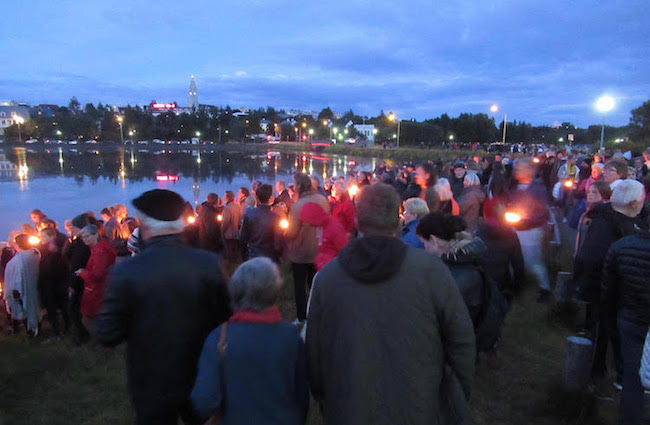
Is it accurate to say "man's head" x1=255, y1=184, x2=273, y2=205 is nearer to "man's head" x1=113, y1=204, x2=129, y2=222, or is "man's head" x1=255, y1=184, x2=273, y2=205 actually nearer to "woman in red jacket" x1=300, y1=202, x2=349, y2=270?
"woman in red jacket" x1=300, y1=202, x2=349, y2=270

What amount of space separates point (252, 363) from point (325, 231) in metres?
2.72

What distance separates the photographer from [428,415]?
1985mm

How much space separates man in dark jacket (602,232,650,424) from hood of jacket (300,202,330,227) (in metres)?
2.60

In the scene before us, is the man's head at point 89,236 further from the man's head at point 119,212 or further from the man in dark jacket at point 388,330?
the man in dark jacket at point 388,330

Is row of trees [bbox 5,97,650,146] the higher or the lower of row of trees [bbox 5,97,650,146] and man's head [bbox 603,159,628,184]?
the higher

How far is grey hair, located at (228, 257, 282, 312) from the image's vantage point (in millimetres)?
2014

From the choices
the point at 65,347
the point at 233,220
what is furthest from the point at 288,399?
the point at 233,220

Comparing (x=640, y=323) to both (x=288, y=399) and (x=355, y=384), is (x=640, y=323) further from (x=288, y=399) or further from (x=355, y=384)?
(x=288, y=399)

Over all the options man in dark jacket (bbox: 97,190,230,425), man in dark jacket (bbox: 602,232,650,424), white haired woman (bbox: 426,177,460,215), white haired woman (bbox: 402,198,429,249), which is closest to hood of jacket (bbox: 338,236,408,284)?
man in dark jacket (bbox: 97,190,230,425)

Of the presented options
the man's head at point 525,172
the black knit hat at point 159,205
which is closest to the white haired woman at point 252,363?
the black knit hat at point 159,205

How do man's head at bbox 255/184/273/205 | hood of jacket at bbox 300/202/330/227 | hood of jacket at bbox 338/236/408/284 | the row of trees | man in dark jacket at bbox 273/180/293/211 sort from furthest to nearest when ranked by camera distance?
the row of trees → man in dark jacket at bbox 273/180/293/211 → man's head at bbox 255/184/273/205 → hood of jacket at bbox 300/202/330/227 → hood of jacket at bbox 338/236/408/284

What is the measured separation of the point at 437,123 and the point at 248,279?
89909 mm

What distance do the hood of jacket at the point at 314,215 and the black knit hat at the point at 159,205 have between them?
7.66 feet

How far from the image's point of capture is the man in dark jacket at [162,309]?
7.41 ft
